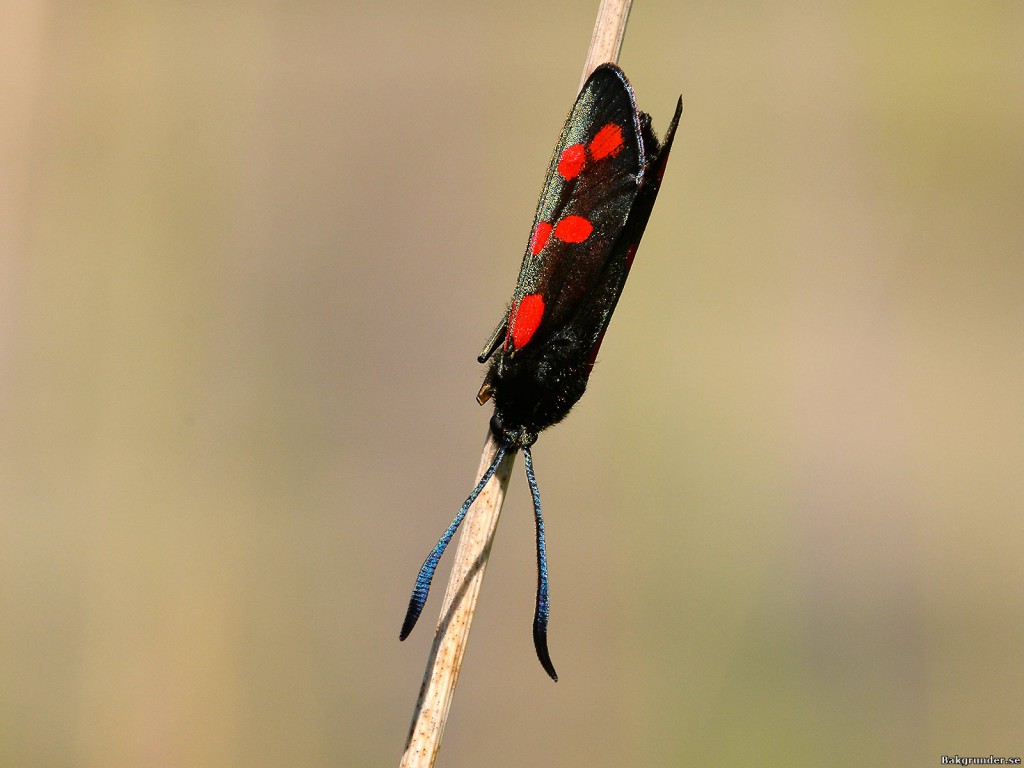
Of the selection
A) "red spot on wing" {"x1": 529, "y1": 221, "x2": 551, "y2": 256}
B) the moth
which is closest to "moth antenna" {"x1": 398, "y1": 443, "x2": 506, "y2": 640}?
the moth

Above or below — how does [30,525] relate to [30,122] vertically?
below

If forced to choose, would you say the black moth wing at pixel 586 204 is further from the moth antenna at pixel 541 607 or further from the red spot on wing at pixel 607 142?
the moth antenna at pixel 541 607

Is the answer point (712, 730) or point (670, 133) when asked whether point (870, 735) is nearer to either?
point (712, 730)

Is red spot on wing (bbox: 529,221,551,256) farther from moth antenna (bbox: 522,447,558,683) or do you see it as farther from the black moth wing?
moth antenna (bbox: 522,447,558,683)

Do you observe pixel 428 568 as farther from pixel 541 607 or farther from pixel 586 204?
pixel 586 204

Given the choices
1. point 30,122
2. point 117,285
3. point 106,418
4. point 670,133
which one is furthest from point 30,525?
point 670,133

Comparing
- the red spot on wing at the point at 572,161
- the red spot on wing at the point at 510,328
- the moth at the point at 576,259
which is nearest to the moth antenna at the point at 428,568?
the moth at the point at 576,259

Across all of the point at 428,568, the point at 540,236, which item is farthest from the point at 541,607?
the point at 540,236
